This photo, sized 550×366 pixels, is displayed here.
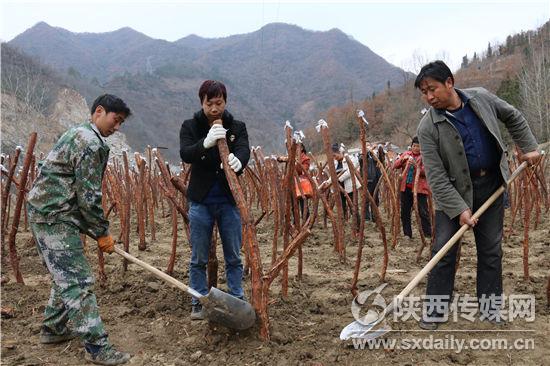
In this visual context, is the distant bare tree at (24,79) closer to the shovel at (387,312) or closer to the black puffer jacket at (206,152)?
the black puffer jacket at (206,152)

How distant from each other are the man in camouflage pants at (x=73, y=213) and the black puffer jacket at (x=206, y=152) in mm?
502

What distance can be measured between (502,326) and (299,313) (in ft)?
4.43

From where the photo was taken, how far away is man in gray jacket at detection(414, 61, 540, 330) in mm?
2684

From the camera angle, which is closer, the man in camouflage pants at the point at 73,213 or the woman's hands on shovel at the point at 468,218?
the man in camouflage pants at the point at 73,213

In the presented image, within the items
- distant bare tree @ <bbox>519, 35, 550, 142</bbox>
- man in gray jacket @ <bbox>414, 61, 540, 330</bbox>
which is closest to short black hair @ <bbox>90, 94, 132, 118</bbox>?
man in gray jacket @ <bbox>414, 61, 540, 330</bbox>

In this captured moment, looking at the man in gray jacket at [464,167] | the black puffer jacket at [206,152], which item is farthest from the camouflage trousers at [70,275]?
the man in gray jacket at [464,167]

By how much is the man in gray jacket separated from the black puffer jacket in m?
1.20

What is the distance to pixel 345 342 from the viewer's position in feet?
8.45

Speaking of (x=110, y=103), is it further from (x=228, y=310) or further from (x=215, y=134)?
(x=228, y=310)

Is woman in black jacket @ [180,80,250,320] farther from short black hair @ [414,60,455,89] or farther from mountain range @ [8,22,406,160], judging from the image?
mountain range @ [8,22,406,160]

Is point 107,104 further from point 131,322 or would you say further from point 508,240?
point 508,240

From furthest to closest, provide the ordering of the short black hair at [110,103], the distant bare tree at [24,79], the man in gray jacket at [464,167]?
the distant bare tree at [24,79] → the man in gray jacket at [464,167] → the short black hair at [110,103]

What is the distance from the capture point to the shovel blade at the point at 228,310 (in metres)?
2.50

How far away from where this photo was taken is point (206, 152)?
274 centimetres
